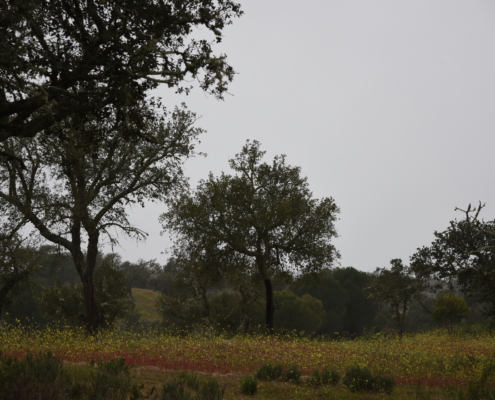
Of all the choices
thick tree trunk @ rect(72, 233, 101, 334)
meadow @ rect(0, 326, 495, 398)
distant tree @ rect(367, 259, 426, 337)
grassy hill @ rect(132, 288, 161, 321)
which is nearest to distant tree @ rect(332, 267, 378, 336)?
distant tree @ rect(367, 259, 426, 337)

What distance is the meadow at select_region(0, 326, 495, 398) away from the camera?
13.0m

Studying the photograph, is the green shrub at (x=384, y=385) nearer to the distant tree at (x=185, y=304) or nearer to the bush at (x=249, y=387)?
the bush at (x=249, y=387)

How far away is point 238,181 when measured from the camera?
27.4 meters

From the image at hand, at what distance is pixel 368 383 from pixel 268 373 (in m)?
2.87

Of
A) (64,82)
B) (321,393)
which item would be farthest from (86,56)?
(321,393)

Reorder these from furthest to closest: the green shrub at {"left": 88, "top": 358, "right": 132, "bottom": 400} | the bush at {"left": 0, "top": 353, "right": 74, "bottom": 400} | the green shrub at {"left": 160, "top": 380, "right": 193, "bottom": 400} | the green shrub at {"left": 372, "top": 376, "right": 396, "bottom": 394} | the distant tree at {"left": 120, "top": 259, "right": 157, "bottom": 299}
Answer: the distant tree at {"left": 120, "top": 259, "right": 157, "bottom": 299} → the green shrub at {"left": 372, "top": 376, "right": 396, "bottom": 394} → the green shrub at {"left": 88, "top": 358, "right": 132, "bottom": 400} → the green shrub at {"left": 160, "top": 380, "right": 193, "bottom": 400} → the bush at {"left": 0, "top": 353, "right": 74, "bottom": 400}

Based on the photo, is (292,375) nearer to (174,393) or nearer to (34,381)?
(174,393)

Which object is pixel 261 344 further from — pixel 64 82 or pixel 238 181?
pixel 64 82

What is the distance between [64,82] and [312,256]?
21.3 metres

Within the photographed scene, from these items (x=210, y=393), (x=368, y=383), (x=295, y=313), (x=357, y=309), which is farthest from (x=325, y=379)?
(x=357, y=309)

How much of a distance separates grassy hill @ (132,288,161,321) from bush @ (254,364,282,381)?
181 feet

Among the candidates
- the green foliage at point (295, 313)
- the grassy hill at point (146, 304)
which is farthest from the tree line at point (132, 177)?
the grassy hill at point (146, 304)

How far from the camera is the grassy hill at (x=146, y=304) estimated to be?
6762 cm

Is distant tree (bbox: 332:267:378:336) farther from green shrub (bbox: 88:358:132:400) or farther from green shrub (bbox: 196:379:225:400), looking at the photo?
green shrub (bbox: 88:358:132:400)
